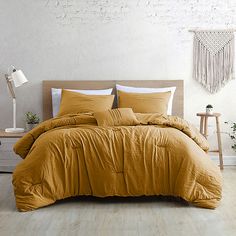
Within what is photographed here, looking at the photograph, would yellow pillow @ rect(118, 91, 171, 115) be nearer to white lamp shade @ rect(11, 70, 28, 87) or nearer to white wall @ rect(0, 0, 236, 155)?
white wall @ rect(0, 0, 236, 155)

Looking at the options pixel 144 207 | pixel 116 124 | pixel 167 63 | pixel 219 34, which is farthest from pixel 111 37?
pixel 144 207

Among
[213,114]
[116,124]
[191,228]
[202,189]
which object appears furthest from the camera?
[213,114]

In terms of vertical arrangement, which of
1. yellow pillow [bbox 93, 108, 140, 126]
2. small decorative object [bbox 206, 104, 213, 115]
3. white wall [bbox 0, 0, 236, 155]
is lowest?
small decorative object [bbox 206, 104, 213, 115]

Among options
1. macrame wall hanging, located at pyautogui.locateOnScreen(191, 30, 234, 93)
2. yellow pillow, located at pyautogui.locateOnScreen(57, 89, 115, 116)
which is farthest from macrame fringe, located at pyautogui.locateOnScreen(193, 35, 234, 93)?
yellow pillow, located at pyautogui.locateOnScreen(57, 89, 115, 116)

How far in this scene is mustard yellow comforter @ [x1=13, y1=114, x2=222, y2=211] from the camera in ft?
12.4

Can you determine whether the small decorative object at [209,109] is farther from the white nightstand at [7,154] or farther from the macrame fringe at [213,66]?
the white nightstand at [7,154]

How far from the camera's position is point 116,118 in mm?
4430

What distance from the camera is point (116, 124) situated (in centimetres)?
440

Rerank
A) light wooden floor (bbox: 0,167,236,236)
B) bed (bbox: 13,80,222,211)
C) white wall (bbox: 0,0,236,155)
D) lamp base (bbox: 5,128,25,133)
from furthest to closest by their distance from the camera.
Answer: white wall (bbox: 0,0,236,155), lamp base (bbox: 5,128,25,133), bed (bbox: 13,80,222,211), light wooden floor (bbox: 0,167,236,236)

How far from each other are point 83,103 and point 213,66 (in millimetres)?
1676

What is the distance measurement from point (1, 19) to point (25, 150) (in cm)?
202

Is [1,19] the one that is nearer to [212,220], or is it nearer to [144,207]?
[144,207]

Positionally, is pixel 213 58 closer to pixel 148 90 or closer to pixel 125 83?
pixel 148 90

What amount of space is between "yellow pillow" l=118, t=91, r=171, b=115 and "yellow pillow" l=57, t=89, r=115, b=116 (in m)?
0.17
